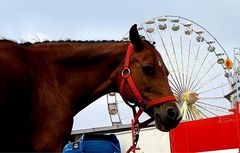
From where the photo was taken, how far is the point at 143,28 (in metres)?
28.5

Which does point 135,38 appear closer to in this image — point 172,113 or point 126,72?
point 126,72

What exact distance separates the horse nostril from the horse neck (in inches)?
23.4

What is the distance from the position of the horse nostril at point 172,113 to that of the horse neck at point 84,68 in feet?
1.95

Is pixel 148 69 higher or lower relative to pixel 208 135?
higher

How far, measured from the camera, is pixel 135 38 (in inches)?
204

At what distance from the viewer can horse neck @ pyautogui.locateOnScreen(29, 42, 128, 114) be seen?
5.03 metres

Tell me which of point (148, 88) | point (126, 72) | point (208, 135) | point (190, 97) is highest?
point (190, 97)

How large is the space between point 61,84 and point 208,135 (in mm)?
6335

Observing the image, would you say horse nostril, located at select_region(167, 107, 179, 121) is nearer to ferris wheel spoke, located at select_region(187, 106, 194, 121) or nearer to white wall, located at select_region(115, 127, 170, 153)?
white wall, located at select_region(115, 127, 170, 153)

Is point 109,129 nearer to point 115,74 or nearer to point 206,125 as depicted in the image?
point 206,125

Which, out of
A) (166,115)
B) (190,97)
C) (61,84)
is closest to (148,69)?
(166,115)

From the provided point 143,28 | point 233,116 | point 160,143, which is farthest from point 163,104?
point 143,28

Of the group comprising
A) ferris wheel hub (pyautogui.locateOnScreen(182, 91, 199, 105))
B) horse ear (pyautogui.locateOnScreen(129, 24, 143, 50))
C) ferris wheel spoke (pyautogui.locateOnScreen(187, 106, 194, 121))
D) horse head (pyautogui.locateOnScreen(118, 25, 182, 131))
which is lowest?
horse head (pyautogui.locateOnScreen(118, 25, 182, 131))

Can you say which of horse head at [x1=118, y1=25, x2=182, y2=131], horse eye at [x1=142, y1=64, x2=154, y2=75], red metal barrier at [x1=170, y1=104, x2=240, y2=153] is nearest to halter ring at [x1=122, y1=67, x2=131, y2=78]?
horse head at [x1=118, y1=25, x2=182, y2=131]
